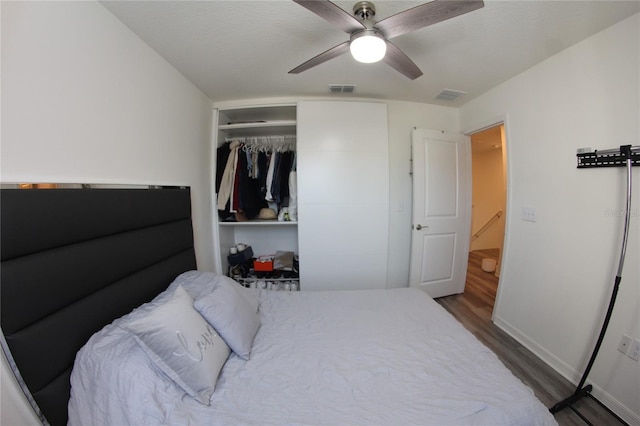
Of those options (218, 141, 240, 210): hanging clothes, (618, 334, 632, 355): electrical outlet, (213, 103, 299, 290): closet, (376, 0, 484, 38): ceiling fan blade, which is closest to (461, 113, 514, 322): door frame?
(618, 334, 632, 355): electrical outlet

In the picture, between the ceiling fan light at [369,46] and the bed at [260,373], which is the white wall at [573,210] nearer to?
the bed at [260,373]

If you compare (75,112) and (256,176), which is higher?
(75,112)

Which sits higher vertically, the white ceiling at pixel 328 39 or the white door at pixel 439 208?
the white ceiling at pixel 328 39

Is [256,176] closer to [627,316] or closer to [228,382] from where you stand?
[228,382]

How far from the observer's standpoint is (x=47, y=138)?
884mm

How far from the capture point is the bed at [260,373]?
785 millimetres

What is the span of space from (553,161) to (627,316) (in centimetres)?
109

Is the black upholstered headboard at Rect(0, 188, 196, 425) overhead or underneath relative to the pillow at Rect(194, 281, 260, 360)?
overhead

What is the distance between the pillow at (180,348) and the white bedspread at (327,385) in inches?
1.3

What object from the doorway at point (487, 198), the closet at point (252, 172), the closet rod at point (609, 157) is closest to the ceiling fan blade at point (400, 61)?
the closet at point (252, 172)

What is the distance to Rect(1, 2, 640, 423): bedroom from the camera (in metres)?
0.87

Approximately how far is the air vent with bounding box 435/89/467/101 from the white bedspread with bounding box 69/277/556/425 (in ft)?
7.14

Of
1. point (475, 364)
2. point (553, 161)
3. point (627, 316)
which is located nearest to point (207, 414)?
point (475, 364)

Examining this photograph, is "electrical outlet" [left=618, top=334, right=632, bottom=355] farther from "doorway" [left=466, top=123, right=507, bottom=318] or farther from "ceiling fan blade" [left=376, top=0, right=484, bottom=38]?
"doorway" [left=466, top=123, right=507, bottom=318]
